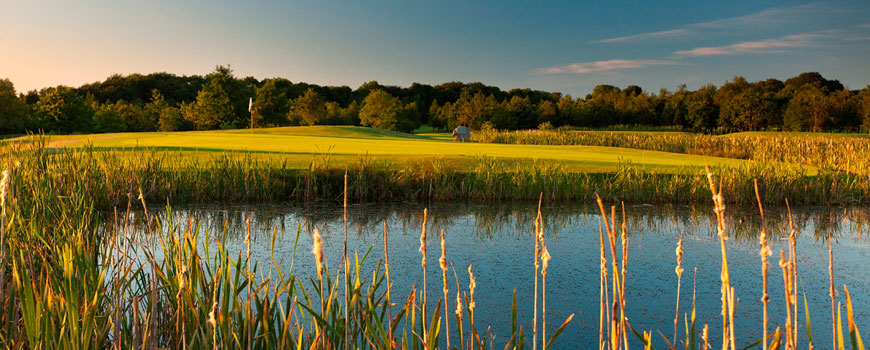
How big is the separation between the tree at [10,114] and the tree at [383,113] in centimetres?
2894

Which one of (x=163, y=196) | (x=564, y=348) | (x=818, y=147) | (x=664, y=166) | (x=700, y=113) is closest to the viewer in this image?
(x=564, y=348)

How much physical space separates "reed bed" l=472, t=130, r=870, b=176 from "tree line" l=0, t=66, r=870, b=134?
13.8 meters

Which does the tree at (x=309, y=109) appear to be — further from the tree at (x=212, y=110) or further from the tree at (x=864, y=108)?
the tree at (x=864, y=108)

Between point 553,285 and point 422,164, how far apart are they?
312 inches

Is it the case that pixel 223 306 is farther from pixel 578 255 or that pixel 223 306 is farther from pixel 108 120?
pixel 108 120

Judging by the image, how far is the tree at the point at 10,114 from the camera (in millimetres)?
48406

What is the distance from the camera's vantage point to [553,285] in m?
6.56

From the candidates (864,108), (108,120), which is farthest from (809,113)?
(108,120)

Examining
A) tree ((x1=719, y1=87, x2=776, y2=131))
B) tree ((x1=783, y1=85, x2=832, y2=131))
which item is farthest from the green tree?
tree ((x1=783, y1=85, x2=832, y2=131))

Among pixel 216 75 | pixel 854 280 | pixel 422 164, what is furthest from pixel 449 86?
pixel 854 280

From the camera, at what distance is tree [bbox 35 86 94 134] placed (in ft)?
160

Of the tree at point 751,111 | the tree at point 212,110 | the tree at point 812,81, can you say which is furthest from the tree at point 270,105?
the tree at point 812,81

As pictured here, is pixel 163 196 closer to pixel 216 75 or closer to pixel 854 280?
pixel 854 280

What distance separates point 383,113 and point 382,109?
116 centimetres
